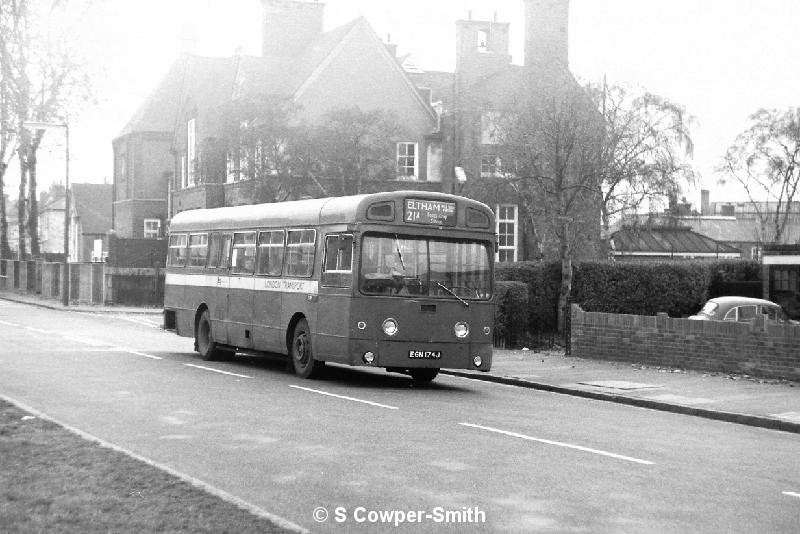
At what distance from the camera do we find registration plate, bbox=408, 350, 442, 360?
19094 millimetres

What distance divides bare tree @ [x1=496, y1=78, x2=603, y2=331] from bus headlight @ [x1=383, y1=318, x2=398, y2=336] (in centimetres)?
1442

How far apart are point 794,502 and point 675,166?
28.6m

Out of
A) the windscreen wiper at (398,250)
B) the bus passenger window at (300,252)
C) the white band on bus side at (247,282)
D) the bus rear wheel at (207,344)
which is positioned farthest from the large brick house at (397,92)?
the windscreen wiper at (398,250)

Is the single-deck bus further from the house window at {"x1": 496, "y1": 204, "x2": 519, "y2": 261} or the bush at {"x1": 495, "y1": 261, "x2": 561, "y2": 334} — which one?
the house window at {"x1": 496, "y1": 204, "x2": 519, "y2": 261}

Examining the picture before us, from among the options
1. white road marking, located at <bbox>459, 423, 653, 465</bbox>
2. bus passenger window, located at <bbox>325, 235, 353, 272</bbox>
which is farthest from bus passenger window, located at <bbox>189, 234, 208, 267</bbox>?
white road marking, located at <bbox>459, 423, 653, 465</bbox>

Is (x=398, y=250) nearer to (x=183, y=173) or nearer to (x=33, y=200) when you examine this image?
(x=33, y=200)

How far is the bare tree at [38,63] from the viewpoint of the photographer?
57875mm

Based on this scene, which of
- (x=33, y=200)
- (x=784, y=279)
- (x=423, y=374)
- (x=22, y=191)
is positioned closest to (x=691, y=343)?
(x=423, y=374)

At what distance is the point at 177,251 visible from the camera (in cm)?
2684

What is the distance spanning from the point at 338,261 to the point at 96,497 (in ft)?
36.6

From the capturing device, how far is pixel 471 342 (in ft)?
64.0

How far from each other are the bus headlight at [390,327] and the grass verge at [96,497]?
324 inches

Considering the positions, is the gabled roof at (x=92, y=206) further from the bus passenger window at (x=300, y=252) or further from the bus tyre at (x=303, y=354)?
the bus tyre at (x=303, y=354)

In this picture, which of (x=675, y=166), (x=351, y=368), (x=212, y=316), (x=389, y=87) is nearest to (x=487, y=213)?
(x=351, y=368)
